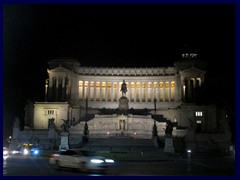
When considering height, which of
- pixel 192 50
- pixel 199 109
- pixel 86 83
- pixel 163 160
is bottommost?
pixel 163 160

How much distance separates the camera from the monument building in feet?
249

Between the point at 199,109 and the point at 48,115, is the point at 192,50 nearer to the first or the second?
the point at 199,109

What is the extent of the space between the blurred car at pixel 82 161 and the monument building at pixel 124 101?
145 ft

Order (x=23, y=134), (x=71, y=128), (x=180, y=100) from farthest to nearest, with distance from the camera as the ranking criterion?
(x=180, y=100) → (x=71, y=128) → (x=23, y=134)

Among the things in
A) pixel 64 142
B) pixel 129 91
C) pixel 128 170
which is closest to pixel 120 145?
pixel 64 142

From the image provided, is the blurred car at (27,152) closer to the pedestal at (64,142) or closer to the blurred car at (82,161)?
the pedestal at (64,142)

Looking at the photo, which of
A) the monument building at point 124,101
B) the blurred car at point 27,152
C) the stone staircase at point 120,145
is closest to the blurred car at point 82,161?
the blurred car at point 27,152

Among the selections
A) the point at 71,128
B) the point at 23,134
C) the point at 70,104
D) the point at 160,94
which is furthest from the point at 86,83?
the point at 23,134

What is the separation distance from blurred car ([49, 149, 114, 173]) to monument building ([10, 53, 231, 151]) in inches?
1746

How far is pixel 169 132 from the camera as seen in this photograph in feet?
185

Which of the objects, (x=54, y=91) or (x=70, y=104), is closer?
(x=70, y=104)

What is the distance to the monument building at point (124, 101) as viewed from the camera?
75875 mm

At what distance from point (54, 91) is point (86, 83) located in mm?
9055

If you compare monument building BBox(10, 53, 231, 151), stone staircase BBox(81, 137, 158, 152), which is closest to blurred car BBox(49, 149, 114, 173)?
stone staircase BBox(81, 137, 158, 152)
